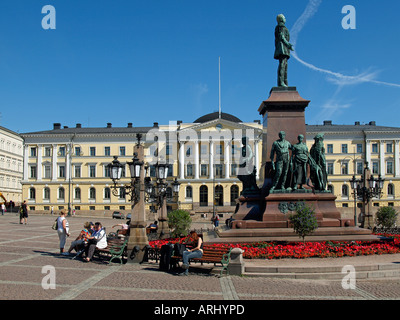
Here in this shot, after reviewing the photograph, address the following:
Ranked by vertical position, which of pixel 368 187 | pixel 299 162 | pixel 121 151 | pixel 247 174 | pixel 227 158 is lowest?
pixel 368 187

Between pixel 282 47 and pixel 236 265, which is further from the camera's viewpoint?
pixel 282 47

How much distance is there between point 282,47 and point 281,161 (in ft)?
18.0

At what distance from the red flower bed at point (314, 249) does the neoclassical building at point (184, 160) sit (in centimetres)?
5754

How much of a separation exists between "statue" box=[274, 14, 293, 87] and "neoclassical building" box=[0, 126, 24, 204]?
66.9 metres

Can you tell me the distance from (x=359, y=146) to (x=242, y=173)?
62015 mm

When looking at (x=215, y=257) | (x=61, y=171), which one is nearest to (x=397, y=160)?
(x=61, y=171)

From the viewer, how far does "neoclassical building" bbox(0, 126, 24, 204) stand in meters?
75.7

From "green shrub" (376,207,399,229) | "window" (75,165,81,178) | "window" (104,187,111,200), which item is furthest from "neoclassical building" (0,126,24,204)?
"green shrub" (376,207,399,229)

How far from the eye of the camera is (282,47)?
752 inches

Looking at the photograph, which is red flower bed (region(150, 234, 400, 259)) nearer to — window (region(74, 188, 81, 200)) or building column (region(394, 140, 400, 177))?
building column (region(394, 140, 400, 177))

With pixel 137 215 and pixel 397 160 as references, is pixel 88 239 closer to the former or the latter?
pixel 137 215

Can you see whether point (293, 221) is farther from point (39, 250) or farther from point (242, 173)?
point (39, 250)

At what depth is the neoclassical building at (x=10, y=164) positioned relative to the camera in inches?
2980
